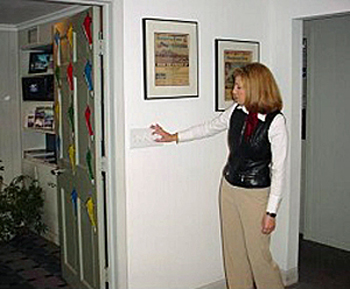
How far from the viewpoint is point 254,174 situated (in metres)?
3.07

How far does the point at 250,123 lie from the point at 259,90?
7.9 inches

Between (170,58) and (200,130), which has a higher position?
(170,58)

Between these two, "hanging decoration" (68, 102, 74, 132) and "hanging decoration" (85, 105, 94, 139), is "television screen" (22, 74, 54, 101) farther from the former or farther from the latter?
"hanging decoration" (85, 105, 94, 139)

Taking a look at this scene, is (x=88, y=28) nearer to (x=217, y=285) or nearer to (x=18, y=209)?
(x=217, y=285)

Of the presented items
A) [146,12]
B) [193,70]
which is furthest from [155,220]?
[146,12]

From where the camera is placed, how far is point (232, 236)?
10.7 feet

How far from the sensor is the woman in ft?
9.86

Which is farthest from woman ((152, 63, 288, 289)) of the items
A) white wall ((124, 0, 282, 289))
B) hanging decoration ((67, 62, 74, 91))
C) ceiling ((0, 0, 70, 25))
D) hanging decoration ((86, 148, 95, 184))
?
ceiling ((0, 0, 70, 25))

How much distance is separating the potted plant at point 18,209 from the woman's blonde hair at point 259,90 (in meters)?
2.78

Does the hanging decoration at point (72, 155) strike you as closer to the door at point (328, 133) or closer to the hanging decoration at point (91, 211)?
the hanging decoration at point (91, 211)

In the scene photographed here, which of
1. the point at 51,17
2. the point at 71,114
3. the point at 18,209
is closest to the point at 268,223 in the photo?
the point at 71,114

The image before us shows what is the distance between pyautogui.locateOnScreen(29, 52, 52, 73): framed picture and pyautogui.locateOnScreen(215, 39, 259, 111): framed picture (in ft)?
7.77

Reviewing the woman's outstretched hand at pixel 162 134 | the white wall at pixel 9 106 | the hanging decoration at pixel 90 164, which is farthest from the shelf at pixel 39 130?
the woman's outstretched hand at pixel 162 134

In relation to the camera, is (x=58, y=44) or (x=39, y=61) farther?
(x=39, y=61)
